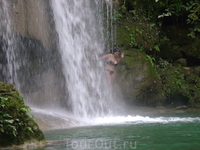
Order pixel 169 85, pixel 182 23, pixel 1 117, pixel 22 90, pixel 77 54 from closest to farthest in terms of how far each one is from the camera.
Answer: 1. pixel 1 117
2. pixel 22 90
3. pixel 77 54
4. pixel 169 85
5. pixel 182 23

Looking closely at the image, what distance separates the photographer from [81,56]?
44.3 ft

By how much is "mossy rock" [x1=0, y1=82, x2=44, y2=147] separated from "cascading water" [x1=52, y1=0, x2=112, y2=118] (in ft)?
22.7

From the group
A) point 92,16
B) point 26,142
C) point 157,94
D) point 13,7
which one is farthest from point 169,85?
point 26,142

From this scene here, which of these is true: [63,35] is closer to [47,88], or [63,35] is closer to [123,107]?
[47,88]

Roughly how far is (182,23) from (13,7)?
9.81 meters

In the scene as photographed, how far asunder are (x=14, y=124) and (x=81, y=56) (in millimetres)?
9053

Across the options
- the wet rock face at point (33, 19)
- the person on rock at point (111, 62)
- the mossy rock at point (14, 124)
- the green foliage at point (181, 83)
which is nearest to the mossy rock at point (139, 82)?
the person on rock at point (111, 62)

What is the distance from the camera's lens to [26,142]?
463cm

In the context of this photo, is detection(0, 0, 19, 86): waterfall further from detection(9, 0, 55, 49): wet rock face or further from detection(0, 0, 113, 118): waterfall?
detection(9, 0, 55, 49): wet rock face

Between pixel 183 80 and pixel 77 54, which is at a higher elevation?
pixel 77 54

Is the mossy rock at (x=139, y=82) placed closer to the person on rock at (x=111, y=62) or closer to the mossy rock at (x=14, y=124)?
the person on rock at (x=111, y=62)

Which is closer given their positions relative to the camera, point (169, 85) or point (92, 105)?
point (92, 105)

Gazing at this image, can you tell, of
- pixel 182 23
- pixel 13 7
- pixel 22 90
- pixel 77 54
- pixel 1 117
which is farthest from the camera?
pixel 182 23

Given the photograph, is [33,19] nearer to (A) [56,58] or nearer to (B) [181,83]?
(A) [56,58]
